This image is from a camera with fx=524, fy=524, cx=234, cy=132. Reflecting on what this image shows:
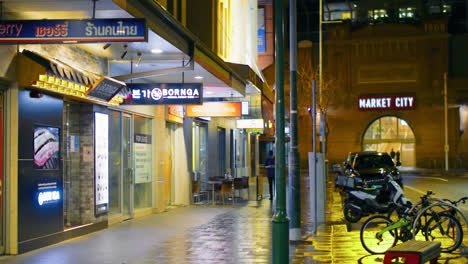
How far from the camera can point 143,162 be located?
16.6 metres

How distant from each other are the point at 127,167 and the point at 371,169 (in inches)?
374

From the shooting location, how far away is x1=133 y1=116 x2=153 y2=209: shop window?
1611 cm

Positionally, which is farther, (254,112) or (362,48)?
(362,48)

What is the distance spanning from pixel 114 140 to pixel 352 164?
9.99m

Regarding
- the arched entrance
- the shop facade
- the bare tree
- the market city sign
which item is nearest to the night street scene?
the bare tree

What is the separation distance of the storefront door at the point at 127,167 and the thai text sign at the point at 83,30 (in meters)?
6.82

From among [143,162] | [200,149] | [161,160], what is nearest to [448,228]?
[143,162]

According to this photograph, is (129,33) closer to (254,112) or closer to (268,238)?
(268,238)

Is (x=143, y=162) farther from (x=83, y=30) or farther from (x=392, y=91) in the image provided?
(x=392, y=91)

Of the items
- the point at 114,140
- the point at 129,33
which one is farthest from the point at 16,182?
the point at 114,140

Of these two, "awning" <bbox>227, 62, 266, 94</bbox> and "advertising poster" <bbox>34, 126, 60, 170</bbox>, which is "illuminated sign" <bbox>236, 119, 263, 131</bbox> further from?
"advertising poster" <bbox>34, 126, 60, 170</bbox>

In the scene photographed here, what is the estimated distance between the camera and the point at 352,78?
4953cm

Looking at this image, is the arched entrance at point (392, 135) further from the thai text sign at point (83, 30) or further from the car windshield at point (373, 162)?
the thai text sign at point (83, 30)

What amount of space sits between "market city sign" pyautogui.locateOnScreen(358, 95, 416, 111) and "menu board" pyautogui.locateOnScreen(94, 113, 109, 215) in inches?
1463
